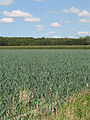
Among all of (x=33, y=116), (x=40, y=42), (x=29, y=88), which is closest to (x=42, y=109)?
(x=33, y=116)

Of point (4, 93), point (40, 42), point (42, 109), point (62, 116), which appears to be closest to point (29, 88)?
point (4, 93)

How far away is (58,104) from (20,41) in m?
71.6

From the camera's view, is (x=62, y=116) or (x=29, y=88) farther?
(x=29, y=88)

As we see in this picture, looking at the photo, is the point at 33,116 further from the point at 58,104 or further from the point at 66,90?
the point at 66,90

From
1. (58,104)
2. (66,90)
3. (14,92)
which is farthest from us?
(66,90)

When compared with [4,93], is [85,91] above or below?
below

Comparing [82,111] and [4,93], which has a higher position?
[4,93]

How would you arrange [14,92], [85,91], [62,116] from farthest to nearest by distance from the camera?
1. [85,91]
2. [14,92]
3. [62,116]

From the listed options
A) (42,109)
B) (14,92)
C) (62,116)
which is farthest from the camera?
(14,92)

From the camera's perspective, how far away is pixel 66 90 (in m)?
7.38

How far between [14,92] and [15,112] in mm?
1227

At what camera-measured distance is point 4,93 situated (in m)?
6.15

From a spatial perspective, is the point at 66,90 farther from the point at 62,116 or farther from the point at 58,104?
the point at 62,116

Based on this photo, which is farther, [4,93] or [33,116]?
[4,93]
